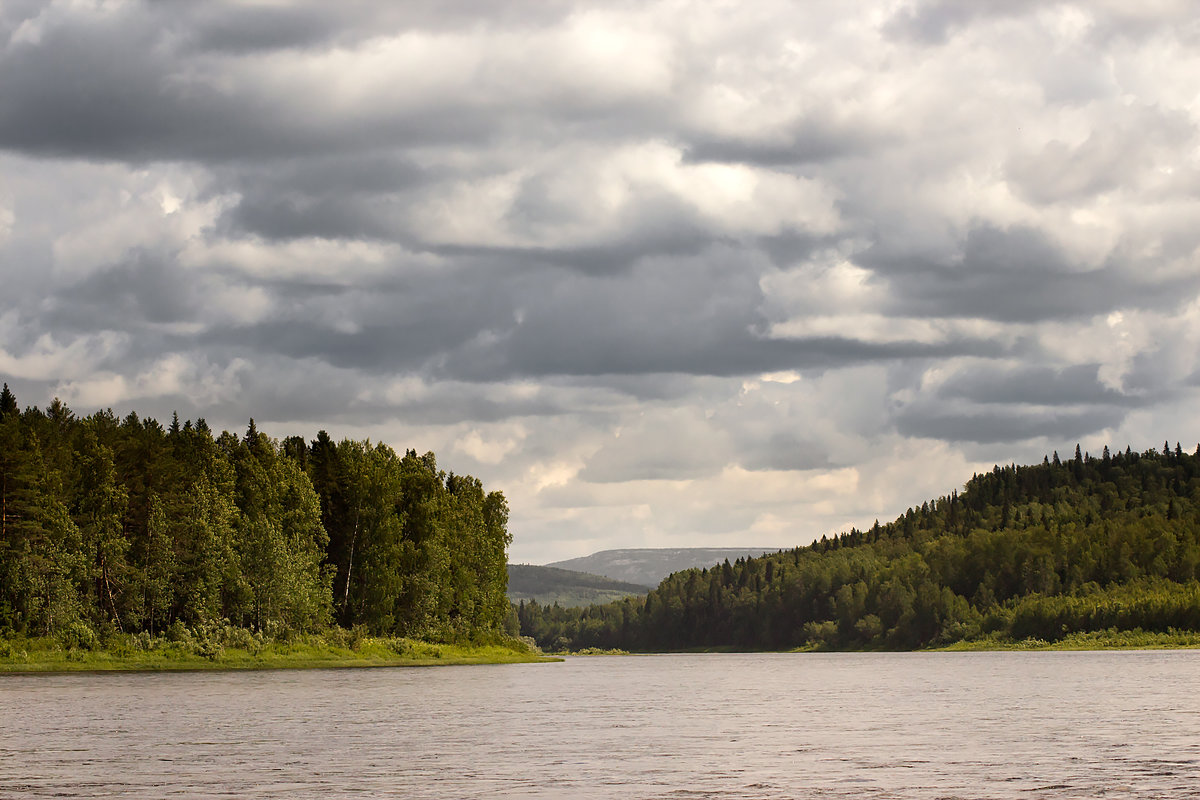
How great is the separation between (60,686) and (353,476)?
2862 inches

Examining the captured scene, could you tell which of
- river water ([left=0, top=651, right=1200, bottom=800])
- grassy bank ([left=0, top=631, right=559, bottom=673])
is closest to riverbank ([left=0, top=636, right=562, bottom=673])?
grassy bank ([left=0, top=631, right=559, bottom=673])

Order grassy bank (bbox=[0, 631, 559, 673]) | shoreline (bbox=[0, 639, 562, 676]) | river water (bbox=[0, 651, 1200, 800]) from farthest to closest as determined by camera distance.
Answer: grassy bank (bbox=[0, 631, 559, 673]) → shoreline (bbox=[0, 639, 562, 676]) → river water (bbox=[0, 651, 1200, 800])

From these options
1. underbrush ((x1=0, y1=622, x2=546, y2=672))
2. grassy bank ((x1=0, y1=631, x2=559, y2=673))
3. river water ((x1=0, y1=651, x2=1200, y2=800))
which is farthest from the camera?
underbrush ((x1=0, y1=622, x2=546, y2=672))

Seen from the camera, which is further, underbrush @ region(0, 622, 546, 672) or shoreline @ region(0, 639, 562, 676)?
underbrush @ region(0, 622, 546, 672)

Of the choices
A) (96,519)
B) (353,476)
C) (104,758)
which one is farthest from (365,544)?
(104,758)

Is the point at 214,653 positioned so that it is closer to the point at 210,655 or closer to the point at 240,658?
the point at 210,655

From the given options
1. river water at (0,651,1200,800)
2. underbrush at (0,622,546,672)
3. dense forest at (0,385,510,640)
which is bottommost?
river water at (0,651,1200,800)

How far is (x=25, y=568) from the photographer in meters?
123

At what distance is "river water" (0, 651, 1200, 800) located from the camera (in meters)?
42.6

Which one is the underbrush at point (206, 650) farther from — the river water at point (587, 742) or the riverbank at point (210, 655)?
the river water at point (587, 742)

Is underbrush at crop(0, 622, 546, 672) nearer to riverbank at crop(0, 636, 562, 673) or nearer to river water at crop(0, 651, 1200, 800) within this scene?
riverbank at crop(0, 636, 562, 673)

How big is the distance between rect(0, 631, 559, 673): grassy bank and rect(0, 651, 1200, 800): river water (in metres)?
17.4

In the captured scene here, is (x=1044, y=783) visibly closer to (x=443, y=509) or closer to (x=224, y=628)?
(x=224, y=628)

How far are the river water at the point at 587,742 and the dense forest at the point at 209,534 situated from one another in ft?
71.0
